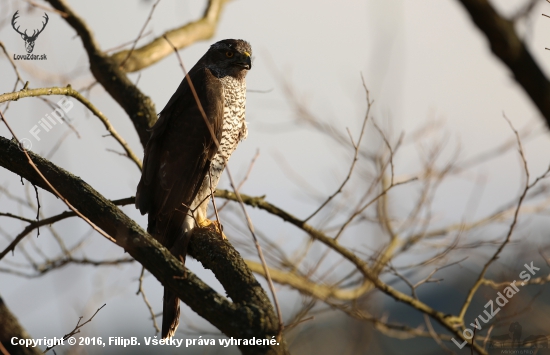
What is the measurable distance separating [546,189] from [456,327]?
1.32m

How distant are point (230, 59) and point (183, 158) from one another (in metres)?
1.07

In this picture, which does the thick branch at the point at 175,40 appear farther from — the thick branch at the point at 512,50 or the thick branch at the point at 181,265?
the thick branch at the point at 512,50

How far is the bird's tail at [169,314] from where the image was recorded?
4.19 meters

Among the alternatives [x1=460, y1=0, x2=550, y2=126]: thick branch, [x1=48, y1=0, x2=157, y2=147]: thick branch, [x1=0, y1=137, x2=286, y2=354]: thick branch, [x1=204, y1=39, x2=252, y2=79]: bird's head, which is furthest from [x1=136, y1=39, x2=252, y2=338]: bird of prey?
[x1=460, y1=0, x2=550, y2=126]: thick branch

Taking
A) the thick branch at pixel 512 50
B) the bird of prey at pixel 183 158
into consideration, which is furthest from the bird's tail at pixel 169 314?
the thick branch at pixel 512 50

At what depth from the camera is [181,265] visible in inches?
104

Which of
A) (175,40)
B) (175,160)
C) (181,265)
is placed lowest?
(181,265)

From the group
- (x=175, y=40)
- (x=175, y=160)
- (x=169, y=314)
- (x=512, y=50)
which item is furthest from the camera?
(x=175, y=40)

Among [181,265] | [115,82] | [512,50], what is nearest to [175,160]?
[115,82]

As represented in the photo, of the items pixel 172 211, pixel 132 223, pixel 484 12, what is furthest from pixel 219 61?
pixel 484 12

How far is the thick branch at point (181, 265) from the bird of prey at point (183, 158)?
2.49 ft

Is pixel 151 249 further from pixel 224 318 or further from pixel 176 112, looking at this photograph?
pixel 176 112

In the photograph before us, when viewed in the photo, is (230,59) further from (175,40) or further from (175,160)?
(175,160)

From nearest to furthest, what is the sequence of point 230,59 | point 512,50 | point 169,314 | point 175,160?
1. point 512,50
2. point 169,314
3. point 175,160
4. point 230,59
